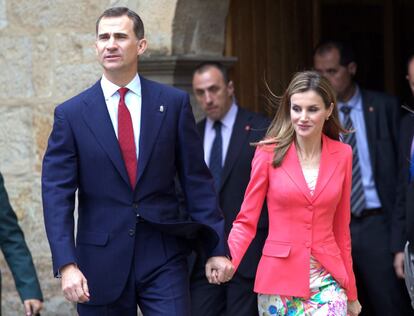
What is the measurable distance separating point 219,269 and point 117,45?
43.0 inches

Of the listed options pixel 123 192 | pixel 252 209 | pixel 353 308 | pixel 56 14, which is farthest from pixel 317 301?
pixel 56 14

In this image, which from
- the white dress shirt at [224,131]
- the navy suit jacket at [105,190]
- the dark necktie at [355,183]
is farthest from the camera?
the dark necktie at [355,183]

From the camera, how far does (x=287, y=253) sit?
577cm

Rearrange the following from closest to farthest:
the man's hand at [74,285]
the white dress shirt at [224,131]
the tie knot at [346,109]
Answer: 1. the man's hand at [74,285]
2. the white dress shirt at [224,131]
3. the tie knot at [346,109]

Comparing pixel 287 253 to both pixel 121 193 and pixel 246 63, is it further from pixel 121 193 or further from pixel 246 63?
pixel 246 63

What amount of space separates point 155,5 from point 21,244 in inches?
91.8

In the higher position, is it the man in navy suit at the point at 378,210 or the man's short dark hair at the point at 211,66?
the man's short dark hair at the point at 211,66

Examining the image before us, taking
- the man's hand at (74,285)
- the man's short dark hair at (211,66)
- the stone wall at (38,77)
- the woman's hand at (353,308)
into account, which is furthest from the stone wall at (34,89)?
the man's hand at (74,285)

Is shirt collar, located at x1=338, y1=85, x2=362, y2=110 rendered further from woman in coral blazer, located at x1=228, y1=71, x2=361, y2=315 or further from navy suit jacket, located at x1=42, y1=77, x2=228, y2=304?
navy suit jacket, located at x1=42, y1=77, x2=228, y2=304

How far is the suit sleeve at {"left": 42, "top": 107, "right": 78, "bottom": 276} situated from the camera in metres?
5.23

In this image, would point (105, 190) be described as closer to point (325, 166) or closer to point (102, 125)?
point (102, 125)

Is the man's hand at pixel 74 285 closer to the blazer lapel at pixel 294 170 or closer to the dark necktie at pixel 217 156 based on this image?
the blazer lapel at pixel 294 170

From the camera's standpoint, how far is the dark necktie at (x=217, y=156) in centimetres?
701

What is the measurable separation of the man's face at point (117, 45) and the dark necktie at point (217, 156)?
5.29 ft
